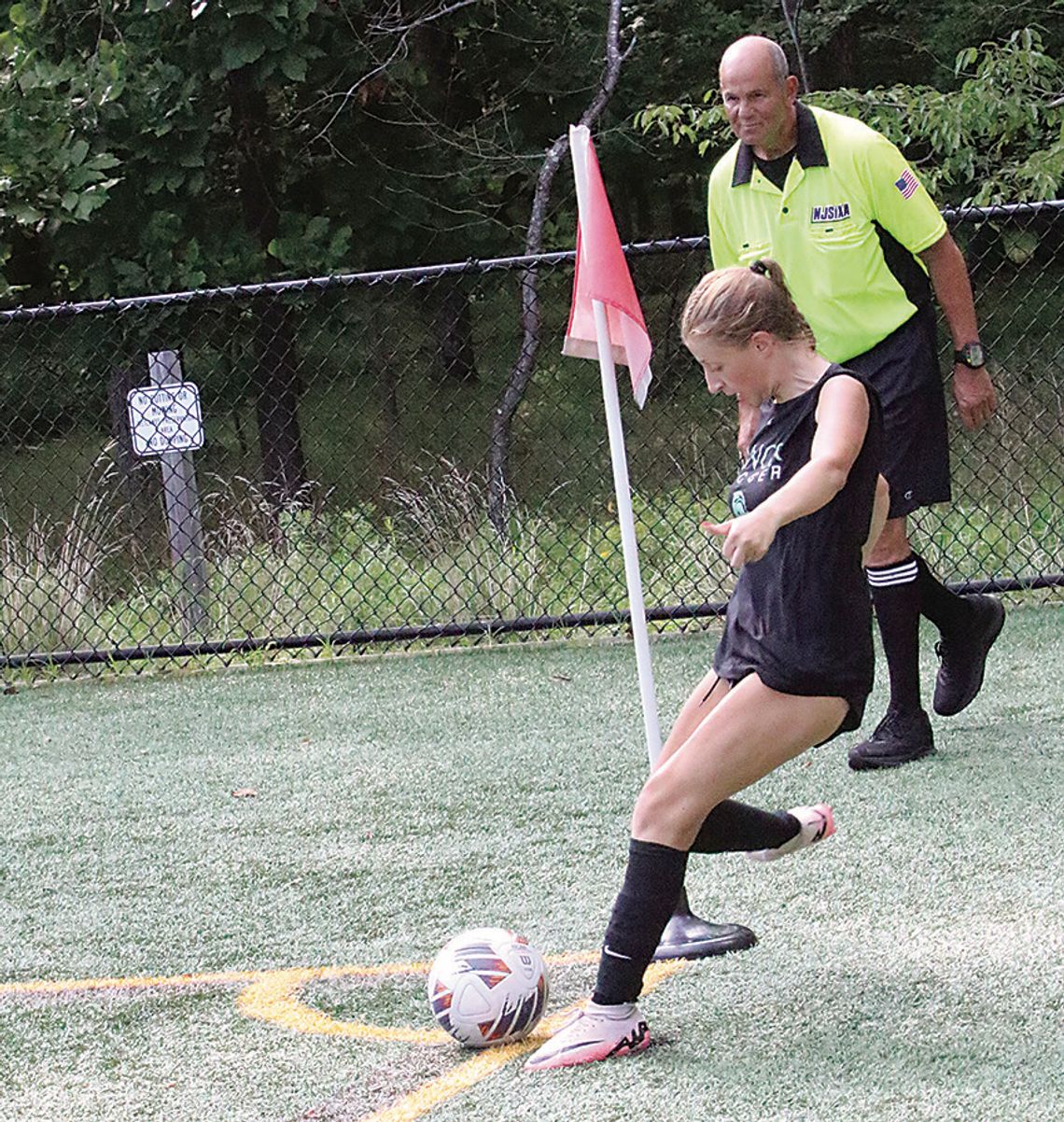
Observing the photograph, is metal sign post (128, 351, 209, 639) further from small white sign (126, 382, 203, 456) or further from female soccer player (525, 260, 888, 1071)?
female soccer player (525, 260, 888, 1071)

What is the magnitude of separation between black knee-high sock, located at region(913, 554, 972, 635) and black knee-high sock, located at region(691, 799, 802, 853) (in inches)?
71.5

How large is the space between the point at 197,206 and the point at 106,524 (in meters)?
4.48

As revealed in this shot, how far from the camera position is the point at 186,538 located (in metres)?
7.85

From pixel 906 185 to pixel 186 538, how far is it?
171 inches

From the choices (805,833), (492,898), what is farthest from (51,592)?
(805,833)

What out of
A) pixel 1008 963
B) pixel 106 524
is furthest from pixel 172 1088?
pixel 106 524

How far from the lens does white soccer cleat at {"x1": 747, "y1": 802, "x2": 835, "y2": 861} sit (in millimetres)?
3250

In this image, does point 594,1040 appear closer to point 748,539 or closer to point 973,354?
point 748,539

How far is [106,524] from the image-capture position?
1014 cm

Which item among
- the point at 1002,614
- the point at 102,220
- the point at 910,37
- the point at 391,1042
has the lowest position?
the point at 391,1042

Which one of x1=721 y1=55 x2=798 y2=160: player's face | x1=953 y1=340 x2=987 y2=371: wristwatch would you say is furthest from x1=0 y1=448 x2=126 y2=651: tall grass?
x1=953 y1=340 x2=987 y2=371: wristwatch

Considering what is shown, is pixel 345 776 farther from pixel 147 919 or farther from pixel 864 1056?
pixel 864 1056

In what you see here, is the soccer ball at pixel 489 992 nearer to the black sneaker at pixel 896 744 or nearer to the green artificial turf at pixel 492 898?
the green artificial turf at pixel 492 898

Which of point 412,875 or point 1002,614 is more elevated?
point 1002,614
